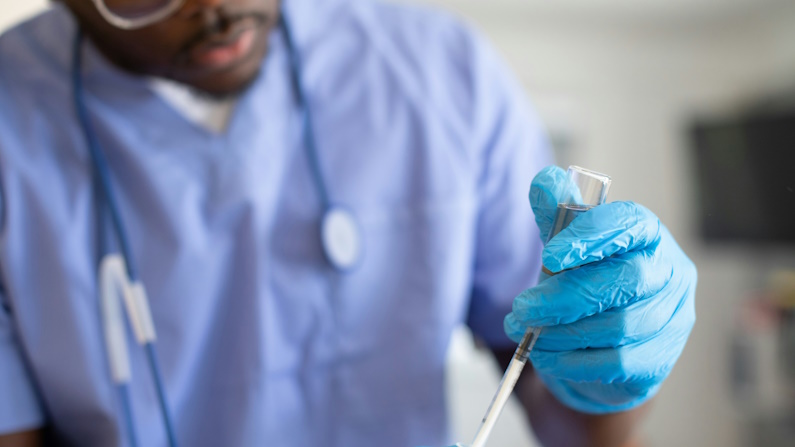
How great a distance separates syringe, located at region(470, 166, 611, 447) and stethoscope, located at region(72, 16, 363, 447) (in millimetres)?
283

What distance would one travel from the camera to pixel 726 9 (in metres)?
3.26

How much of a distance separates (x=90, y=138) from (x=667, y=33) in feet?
11.9

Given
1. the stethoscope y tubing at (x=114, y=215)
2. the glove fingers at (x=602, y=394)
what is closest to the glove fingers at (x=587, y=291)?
the glove fingers at (x=602, y=394)

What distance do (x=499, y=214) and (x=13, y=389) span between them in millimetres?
616

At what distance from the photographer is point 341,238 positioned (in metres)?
0.75

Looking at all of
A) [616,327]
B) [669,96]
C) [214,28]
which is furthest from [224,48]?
[669,96]

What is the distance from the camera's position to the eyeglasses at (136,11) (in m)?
0.66

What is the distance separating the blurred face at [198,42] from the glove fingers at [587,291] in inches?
17.7

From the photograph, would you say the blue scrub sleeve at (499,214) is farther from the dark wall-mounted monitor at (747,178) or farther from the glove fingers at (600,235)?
the dark wall-mounted monitor at (747,178)

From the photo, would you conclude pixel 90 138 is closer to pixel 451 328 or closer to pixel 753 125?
pixel 451 328

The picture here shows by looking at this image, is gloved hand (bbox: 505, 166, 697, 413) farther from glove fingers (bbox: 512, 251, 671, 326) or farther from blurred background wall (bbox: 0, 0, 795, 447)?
blurred background wall (bbox: 0, 0, 795, 447)

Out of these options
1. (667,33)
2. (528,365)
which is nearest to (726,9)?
(667,33)

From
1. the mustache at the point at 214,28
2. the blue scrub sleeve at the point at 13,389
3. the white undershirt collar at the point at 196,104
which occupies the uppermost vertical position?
the mustache at the point at 214,28

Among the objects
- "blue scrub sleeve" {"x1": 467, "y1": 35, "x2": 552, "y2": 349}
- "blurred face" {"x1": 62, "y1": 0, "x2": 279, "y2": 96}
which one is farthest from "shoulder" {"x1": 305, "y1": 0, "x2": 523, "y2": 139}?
"blurred face" {"x1": 62, "y1": 0, "x2": 279, "y2": 96}
